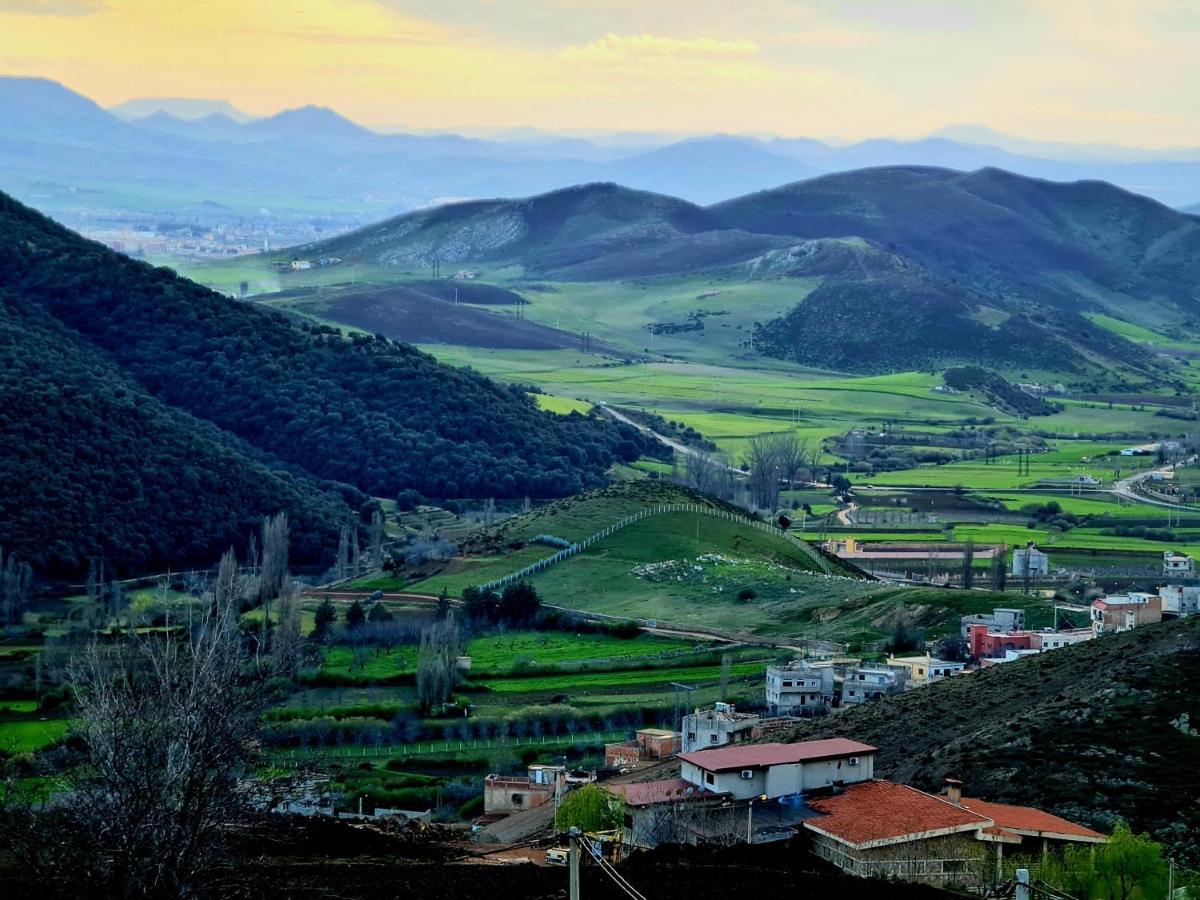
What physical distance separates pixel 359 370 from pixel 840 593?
1682 inches

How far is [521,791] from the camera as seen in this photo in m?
36.7

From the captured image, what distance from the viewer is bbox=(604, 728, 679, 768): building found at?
39438 millimetres

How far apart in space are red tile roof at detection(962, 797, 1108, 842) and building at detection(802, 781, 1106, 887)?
0.01 metres

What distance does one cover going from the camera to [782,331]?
175 metres

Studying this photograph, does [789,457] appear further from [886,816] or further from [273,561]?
[886,816]

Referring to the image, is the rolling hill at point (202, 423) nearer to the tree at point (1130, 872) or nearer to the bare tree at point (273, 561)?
the bare tree at point (273, 561)

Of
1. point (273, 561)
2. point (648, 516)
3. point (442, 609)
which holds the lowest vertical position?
point (442, 609)

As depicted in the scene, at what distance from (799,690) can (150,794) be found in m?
24.3

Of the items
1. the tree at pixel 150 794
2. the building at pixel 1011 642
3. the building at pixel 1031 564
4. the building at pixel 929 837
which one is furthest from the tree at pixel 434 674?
the building at pixel 1031 564

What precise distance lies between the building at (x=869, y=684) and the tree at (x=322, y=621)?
47.8 ft

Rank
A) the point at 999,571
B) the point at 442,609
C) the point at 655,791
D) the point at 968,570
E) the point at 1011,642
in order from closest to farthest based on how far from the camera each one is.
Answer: the point at 655,791 → the point at 1011,642 → the point at 442,609 → the point at 968,570 → the point at 999,571

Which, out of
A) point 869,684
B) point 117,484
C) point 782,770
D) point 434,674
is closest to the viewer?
point 782,770

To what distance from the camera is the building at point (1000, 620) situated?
53656mm

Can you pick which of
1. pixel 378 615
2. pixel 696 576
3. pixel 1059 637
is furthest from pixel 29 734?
pixel 696 576
